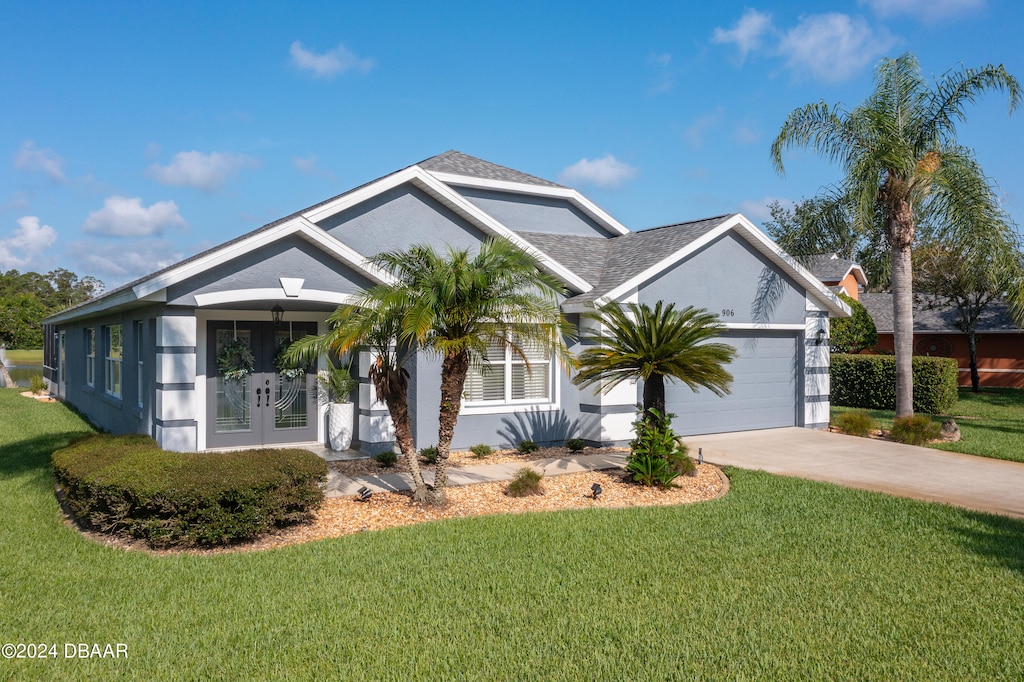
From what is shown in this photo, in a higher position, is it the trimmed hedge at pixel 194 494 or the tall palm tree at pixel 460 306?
the tall palm tree at pixel 460 306

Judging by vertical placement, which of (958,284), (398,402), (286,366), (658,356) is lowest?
(398,402)

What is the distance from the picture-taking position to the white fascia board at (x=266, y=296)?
10922 mm

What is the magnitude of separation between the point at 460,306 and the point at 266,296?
4201 millimetres

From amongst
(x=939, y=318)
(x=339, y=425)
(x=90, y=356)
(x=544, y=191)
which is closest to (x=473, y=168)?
(x=544, y=191)

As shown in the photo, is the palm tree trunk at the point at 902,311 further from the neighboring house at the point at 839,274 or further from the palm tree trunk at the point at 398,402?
the neighboring house at the point at 839,274

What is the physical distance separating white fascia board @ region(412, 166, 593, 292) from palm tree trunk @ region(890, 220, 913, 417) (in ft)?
26.7

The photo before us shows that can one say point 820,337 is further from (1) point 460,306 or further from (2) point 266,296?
(2) point 266,296

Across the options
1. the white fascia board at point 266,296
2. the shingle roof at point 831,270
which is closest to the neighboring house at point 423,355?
the white fascia board at point 266,296

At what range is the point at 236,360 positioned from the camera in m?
12.8

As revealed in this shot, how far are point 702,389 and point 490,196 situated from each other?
7.29 m

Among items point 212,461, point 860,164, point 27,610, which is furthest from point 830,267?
point 27,610

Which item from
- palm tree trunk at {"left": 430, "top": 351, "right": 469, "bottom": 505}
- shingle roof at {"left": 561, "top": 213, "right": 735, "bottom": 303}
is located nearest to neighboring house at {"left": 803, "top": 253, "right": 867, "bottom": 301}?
shingle roof at {"left": 561, "top": 213, "right": 735, "bottom": 303}

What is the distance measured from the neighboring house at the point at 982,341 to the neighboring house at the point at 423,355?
60.4ft

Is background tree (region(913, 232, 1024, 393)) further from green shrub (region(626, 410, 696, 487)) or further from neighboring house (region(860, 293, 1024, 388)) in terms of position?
green shrub (region(626, 410, 696, 487))
